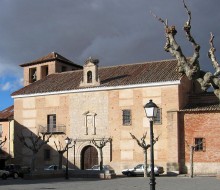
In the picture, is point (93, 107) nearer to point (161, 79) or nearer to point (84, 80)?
point (84, 80)

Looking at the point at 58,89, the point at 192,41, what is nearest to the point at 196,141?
the point at 58,89

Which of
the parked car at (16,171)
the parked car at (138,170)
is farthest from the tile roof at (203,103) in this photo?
the parked car at (16,171)

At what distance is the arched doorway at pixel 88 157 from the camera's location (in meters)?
42.0

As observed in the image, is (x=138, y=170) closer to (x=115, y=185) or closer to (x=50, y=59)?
(x=115, y=185)

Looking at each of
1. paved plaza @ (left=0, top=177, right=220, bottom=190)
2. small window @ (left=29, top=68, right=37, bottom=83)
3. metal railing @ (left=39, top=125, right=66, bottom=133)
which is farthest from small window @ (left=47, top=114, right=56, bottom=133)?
paved plaza @ (left=0, top=177, right=220, bottom=190)

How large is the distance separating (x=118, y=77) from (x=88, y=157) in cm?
822

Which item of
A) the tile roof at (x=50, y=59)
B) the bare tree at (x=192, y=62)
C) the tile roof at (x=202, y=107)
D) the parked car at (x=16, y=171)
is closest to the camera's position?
the bare tree at (x=192, y=62)

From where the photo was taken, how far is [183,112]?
122 ft

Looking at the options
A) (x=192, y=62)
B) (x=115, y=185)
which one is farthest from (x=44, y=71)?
(x=192, y=62)

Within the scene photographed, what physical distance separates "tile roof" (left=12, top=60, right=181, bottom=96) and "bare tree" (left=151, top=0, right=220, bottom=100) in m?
27.6

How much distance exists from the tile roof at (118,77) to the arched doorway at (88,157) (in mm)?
6060

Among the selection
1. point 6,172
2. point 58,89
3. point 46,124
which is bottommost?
point 6,172

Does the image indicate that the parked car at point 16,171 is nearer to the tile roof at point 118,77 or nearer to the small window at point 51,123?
the small window at point 51,123

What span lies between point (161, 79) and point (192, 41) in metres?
28.7
